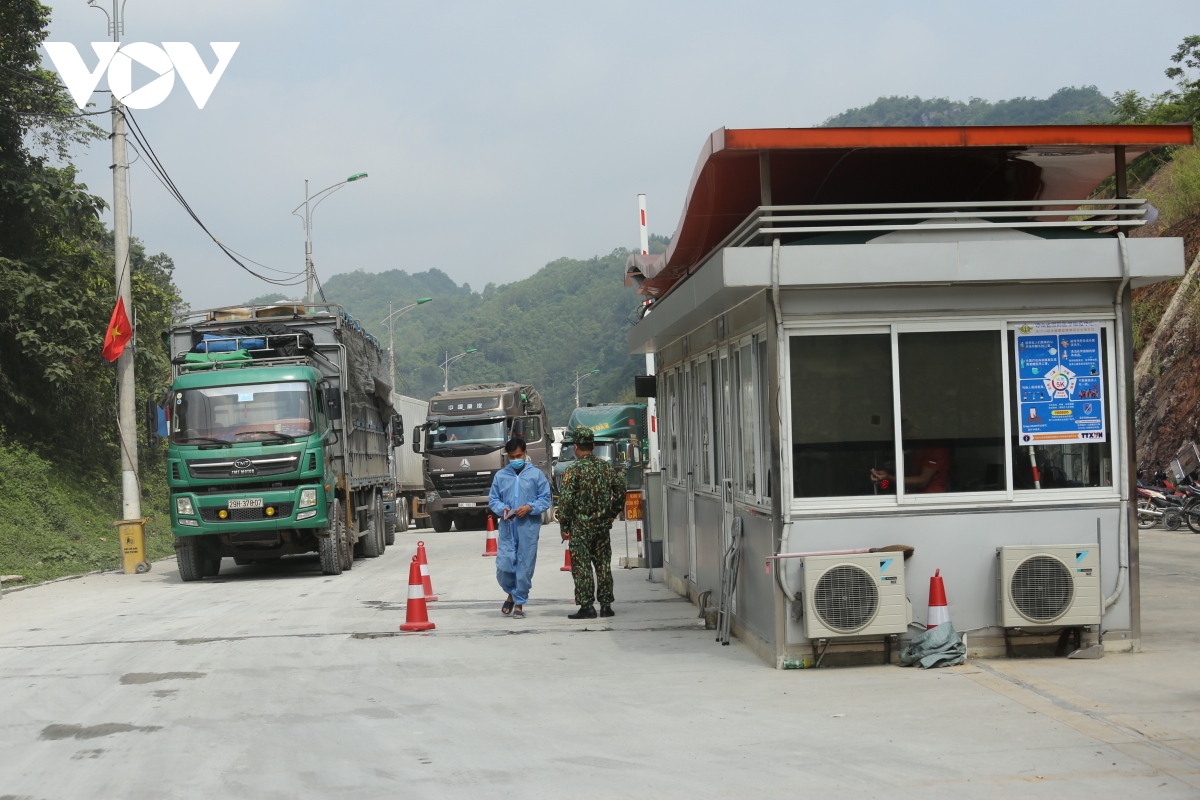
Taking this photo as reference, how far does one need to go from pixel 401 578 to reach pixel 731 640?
25.7 feet

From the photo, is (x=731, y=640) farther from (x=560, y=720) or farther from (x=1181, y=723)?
(x=1181, y=723)

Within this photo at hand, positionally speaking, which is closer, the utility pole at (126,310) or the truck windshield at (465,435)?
the utility pole at (126,310)

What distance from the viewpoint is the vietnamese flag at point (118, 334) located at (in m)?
19.9

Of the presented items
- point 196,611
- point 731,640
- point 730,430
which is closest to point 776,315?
point 730,430

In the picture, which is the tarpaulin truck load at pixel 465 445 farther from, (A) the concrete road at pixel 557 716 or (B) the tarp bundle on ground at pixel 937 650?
(B) the tarp bundle on ground at pixel 937 650

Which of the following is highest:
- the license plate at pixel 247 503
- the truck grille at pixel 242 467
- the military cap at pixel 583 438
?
the military cap at pixel 583 438

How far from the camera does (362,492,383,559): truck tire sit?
2144 cm

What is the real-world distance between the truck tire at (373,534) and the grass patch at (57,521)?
14.0 ft

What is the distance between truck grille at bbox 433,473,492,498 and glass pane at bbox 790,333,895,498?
834 inches

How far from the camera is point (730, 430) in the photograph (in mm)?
10328

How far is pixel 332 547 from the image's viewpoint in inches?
687

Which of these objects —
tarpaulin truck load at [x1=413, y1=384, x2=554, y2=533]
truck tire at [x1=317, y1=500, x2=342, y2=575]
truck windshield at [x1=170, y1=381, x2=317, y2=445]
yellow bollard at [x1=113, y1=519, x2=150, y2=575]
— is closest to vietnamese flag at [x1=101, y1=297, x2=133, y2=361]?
yellow bollard at [x1=113, y1=519, x2=150, y2=575]

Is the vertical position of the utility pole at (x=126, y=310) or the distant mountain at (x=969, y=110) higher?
the distant mountain at (x=969, y=110)

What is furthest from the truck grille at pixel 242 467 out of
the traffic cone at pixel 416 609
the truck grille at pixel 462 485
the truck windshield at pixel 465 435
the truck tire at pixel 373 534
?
the truck windshield at pixel 465 435
